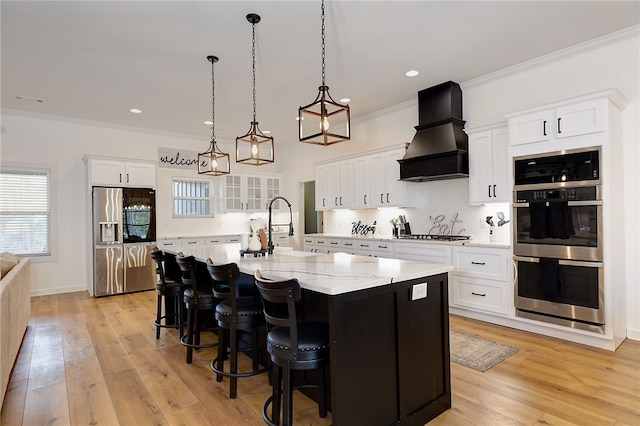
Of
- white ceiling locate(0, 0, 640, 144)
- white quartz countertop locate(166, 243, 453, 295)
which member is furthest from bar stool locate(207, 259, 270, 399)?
white ceiling locate(0, 0, 640, 144)

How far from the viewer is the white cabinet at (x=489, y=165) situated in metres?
4.15

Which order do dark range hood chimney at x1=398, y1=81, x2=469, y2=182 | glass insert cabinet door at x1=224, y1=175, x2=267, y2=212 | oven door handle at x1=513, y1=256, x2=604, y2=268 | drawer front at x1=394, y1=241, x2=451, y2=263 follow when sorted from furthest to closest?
1. glass insert cabinet door at x1=224, y1=175, x2=267, y2=212
2. dark range hood chimney at x1=398, y1=81, x2=469, y2=182
3. drawer front at x1=394, y1=241, x2=451, y2=263
4. oven door handle at x1=513, y1=256, x2=604, y2=268

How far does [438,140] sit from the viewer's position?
4.77m

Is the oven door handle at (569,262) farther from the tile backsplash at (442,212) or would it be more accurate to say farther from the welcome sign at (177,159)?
the welcome sign at (177,159)

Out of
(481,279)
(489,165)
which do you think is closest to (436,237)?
(481,279)

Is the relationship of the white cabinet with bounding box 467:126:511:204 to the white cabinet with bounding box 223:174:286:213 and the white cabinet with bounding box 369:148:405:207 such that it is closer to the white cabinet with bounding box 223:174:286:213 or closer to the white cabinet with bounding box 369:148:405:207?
the white cabinet with bounding box 369:148:405:207

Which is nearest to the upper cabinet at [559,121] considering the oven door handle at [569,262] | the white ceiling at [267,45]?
the white ceiling at [267,45]

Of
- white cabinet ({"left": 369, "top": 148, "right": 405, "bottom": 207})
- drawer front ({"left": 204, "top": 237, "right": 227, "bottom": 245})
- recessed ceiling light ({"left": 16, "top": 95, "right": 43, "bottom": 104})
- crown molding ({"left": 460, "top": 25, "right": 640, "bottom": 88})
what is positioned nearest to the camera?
crown molding ({"left": 460, "top": 25, "right": 640, "bottom": 88})

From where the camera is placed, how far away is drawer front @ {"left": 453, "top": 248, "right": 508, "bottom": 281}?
13.0ft

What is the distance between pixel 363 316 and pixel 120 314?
4166mm

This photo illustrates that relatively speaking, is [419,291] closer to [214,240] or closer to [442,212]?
[442,212]

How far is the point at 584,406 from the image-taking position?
2.34 meters

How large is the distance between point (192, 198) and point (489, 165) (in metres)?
5.74

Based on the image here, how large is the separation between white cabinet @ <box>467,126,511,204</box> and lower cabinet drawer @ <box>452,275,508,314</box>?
1.00 metres
